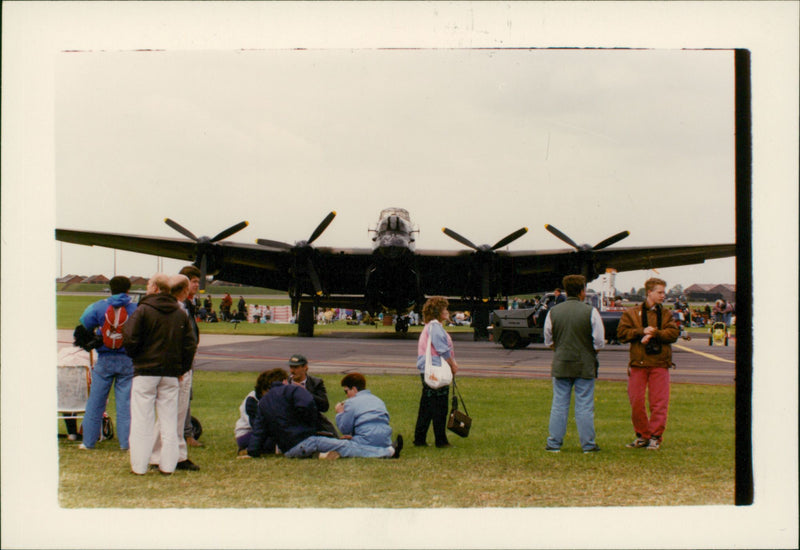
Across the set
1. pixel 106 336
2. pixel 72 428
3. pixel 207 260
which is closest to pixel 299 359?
pixel 106 336

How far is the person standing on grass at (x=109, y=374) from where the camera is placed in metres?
7.72

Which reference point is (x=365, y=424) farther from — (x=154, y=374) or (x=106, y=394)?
(x=106, y=394)

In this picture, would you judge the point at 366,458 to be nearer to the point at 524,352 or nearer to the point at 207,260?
the point at 524,352

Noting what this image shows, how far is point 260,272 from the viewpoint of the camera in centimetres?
2923

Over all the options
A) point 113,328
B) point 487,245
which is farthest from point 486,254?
point 113,328

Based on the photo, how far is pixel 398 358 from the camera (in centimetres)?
1752

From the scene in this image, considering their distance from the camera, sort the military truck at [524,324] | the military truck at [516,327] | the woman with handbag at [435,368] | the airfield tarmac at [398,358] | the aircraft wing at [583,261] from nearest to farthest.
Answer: the woman with handbag at [435,368] < the airfield tarmac at [398,358] < the military truck at [524,324] < the military truck at [516,327] < the aircraft wing at [583,261]

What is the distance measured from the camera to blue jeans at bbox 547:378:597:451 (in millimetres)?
7719

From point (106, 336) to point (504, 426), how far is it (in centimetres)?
501

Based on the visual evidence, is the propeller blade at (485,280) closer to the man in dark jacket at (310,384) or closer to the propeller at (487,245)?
the propeller at (487,245)

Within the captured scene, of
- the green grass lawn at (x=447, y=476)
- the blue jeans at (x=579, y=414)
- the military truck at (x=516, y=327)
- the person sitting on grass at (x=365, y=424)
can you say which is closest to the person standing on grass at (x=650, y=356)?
the green grass lawn at (x=447, y=476)

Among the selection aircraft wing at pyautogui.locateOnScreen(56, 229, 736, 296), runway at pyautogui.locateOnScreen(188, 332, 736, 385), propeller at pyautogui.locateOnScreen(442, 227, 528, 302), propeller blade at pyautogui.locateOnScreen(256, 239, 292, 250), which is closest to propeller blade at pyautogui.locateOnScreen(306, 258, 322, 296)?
aircraft wing at pyautogui.locateOnScreen(56, 229, 736, 296)

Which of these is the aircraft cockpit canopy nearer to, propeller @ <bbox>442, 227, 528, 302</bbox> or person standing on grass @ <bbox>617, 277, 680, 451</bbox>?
propeller @ <bbox>442, 227, 528, 302</bbox>

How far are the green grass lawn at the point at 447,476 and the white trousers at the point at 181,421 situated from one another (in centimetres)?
26
